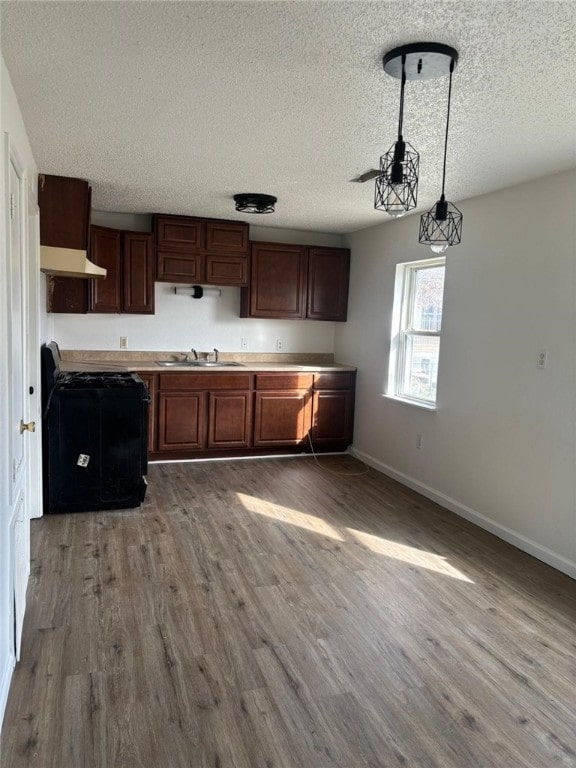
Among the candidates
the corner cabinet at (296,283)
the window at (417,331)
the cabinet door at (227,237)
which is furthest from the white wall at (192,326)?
the window at (417,331)

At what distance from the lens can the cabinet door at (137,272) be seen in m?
4.91

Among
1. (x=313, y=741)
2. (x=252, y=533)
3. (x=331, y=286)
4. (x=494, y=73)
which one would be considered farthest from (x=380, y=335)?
(x=313, y=741)

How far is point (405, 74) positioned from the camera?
196 cm

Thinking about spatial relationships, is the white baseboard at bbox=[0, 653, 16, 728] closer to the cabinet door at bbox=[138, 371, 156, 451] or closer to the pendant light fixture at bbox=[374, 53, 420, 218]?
the pendant light fixture at bbox=[374, 53, 420, 218]

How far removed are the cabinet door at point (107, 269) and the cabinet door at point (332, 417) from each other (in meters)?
2.12

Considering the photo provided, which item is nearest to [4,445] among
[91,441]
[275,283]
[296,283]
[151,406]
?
[91,441]

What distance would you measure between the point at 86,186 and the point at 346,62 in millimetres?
2434

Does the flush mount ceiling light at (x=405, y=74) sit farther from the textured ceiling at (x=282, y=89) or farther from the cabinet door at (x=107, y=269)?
the cabinet door at (x=107, y=269)

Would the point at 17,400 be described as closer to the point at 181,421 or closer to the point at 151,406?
the point at 151,406

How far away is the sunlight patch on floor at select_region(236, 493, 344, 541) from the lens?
3.63m

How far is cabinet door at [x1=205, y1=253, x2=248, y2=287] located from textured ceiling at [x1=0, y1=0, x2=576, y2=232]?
1.50 m

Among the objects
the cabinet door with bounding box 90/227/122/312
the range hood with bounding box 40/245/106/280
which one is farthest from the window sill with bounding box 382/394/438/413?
the range hood with bounding box 40/245/106/280

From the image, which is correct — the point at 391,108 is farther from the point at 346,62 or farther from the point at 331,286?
the point at 331,286

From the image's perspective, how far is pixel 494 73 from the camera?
1.98 m
